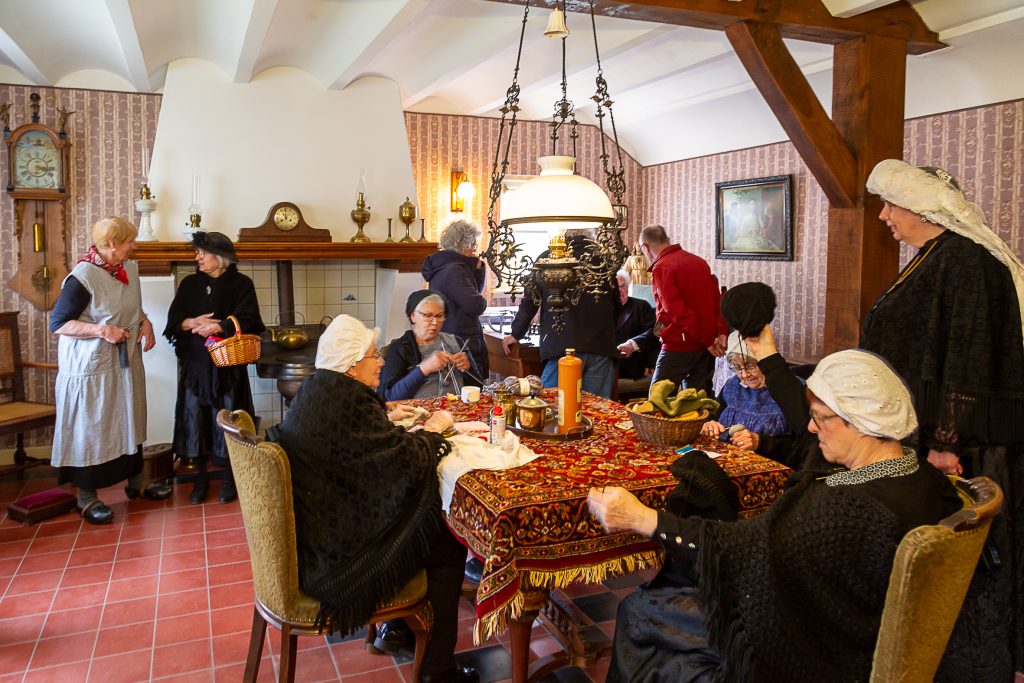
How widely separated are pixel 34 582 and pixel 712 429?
288 centimetres

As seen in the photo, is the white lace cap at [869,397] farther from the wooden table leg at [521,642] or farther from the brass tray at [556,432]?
the brass tray at [556,432]

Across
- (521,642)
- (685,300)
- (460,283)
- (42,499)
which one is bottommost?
(42,499)

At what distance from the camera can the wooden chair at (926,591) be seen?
1.45 m

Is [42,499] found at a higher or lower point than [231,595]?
higher

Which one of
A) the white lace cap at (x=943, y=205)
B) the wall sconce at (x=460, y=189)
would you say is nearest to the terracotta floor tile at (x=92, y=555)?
the white lace cap at (x=943, y=205)

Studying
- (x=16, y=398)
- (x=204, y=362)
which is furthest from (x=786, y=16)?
(x=16, y=398)

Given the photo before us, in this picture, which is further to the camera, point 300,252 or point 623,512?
point 300,252

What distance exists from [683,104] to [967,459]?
4.74 m

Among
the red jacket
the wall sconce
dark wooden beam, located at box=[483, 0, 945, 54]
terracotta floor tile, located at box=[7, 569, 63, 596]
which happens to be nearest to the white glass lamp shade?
dark wooden beam, located at box=[483, 0, 945, 54]

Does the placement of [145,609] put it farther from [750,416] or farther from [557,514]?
[750,416]

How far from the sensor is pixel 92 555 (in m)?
3.75

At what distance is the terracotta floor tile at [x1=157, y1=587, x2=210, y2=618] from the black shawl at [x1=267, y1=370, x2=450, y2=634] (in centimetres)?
124

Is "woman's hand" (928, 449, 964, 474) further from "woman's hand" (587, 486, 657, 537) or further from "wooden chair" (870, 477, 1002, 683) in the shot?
"woman's hand" (587, 486, 657, 537)

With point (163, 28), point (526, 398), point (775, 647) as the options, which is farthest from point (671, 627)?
point (163, 28)
